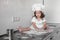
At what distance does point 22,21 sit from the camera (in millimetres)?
1545

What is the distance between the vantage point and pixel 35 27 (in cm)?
129

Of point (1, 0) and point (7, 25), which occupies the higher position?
point (1, 0)

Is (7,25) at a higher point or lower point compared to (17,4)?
lower

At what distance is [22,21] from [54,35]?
21.9 inches

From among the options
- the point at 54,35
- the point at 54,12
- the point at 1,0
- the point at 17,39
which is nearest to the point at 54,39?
the point at 54,35

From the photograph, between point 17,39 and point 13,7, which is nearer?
point 17,39

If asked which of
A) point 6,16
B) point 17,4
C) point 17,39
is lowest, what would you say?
point 17,39

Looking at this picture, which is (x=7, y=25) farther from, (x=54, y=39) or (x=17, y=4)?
(x=54, y=39)

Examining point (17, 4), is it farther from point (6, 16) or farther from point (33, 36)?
point (33, 36)

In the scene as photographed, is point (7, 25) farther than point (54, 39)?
Yes

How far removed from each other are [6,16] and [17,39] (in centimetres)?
55

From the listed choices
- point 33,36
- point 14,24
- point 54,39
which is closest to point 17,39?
point 33,36

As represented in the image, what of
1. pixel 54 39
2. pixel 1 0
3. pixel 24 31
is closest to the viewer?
pixel 54 39

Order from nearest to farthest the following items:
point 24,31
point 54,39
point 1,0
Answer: point 54,39 < point 24,31 < point 1,0
